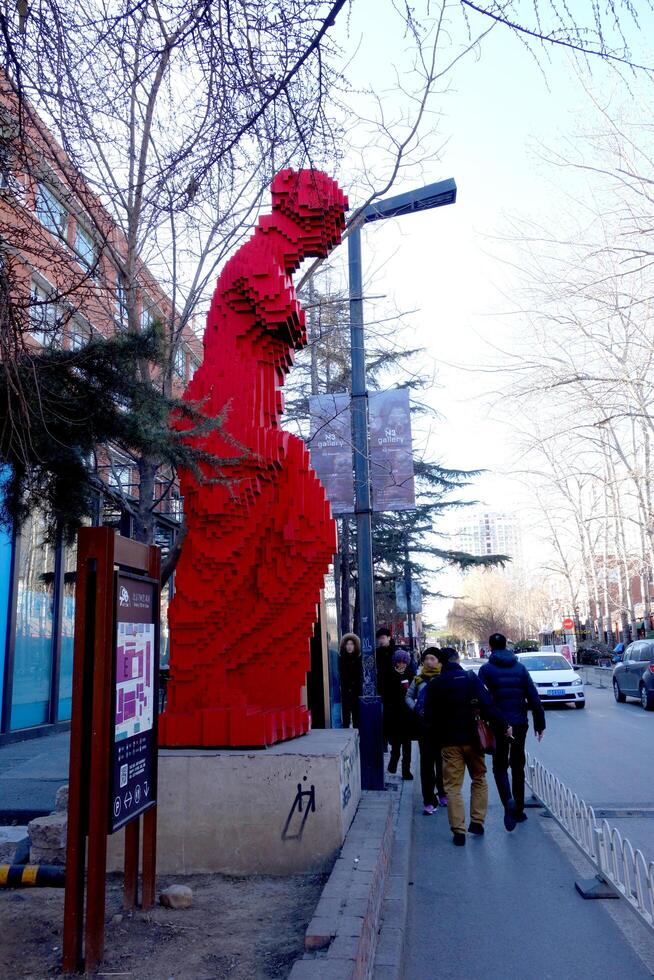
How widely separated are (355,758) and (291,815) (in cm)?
176

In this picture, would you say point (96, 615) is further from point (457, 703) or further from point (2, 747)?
point (2, 747)

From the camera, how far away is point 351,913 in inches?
163

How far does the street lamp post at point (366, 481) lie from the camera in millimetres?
8883

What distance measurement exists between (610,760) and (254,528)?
8.05 metres

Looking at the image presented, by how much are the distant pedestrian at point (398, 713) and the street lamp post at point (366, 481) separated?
0.84m

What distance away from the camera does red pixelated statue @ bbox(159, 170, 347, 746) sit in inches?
257

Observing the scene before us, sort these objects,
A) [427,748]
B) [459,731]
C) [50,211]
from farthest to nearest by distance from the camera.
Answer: [427,748], [459,731], [50,211]

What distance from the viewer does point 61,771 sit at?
30.7 feet

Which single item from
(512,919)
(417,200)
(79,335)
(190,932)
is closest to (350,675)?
(79,335)

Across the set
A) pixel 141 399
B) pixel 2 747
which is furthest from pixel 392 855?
pixel 2 747

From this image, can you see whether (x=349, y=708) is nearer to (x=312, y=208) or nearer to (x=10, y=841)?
(x=10, y=841)

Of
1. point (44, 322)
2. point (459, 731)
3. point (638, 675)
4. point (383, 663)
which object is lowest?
point (638, 675)

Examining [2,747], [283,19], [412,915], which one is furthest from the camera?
[2,747]

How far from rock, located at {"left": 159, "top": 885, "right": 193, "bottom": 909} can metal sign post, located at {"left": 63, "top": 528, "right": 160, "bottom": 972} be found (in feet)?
0.45
